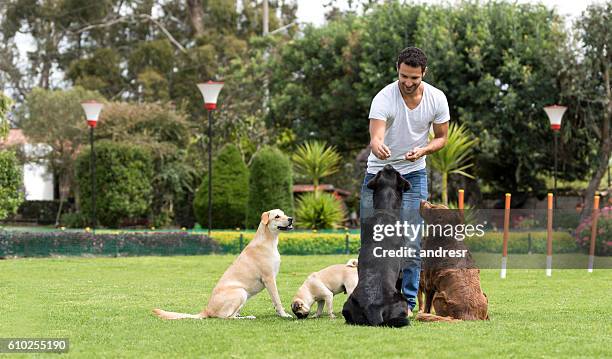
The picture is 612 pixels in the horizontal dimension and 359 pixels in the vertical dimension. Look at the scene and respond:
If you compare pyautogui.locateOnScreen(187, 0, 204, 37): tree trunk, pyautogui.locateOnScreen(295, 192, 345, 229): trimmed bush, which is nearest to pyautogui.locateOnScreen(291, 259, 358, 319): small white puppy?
pyautogui.locateOnScreen(295, 192, 345, 229): trimmed bush

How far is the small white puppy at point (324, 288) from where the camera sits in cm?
878

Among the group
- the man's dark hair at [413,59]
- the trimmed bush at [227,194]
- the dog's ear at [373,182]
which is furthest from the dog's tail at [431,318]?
the trimmed bush at [227,194]

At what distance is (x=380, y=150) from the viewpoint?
25.4 feet

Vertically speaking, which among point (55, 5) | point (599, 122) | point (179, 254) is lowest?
point (179, 254)

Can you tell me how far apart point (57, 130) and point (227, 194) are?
38.2 feet

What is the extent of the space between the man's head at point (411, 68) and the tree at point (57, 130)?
1158 inches

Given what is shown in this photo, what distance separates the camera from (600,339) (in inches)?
285

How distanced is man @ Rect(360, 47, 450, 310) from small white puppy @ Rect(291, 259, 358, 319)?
0.83 metres

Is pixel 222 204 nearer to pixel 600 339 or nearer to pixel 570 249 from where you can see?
pixel 570 249

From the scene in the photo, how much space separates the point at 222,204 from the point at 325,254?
7.10 m

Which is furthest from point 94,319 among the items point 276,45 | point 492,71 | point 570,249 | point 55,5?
point 55,5

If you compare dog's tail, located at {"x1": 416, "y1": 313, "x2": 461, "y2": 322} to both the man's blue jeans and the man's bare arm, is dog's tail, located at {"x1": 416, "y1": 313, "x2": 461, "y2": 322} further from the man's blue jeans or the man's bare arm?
the man's bare arm

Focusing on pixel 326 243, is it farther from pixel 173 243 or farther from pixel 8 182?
pixel 8 182

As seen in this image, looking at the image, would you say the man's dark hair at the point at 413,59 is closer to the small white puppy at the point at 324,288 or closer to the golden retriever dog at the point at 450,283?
the golden retriever dog at the point at 450,283
